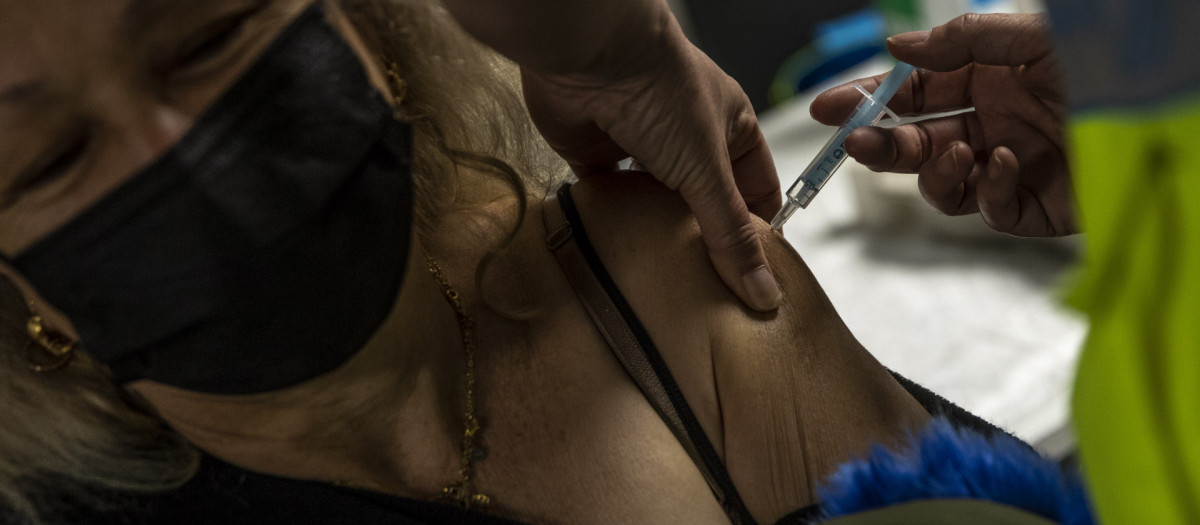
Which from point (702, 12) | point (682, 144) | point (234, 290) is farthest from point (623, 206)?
point (702, 12)

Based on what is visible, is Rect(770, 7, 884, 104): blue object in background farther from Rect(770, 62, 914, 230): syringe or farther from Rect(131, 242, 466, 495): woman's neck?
Rect(131, 242, 466, 495): woman's neck

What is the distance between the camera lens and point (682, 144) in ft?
2.91

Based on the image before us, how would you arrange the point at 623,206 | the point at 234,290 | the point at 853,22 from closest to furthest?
the point at 234,290
the point at 623,206
the point at 853,22

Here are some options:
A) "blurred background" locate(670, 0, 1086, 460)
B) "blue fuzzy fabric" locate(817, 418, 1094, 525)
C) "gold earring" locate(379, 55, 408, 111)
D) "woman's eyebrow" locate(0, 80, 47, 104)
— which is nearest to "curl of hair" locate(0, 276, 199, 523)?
"woman's eyebrow" locate(0, 80, 47, 104)

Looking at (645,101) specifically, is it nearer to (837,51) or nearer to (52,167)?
(52,167)

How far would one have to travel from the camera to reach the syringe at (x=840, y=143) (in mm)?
1023

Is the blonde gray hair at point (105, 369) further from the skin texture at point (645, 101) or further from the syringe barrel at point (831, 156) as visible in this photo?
the syringe barrel at point (831, 156)

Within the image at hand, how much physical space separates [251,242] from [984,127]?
2.62 ft

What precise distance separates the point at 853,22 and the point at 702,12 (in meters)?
0.53

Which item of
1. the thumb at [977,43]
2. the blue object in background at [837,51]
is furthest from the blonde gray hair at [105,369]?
the blue object in background at [837,51]

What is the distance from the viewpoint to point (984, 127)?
39.8 inches

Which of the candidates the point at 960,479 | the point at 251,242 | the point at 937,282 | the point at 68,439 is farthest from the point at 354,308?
the point at 937,282

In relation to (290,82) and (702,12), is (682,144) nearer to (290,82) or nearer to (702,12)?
(290,82)

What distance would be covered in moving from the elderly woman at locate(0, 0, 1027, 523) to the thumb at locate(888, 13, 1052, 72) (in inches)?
10.1
